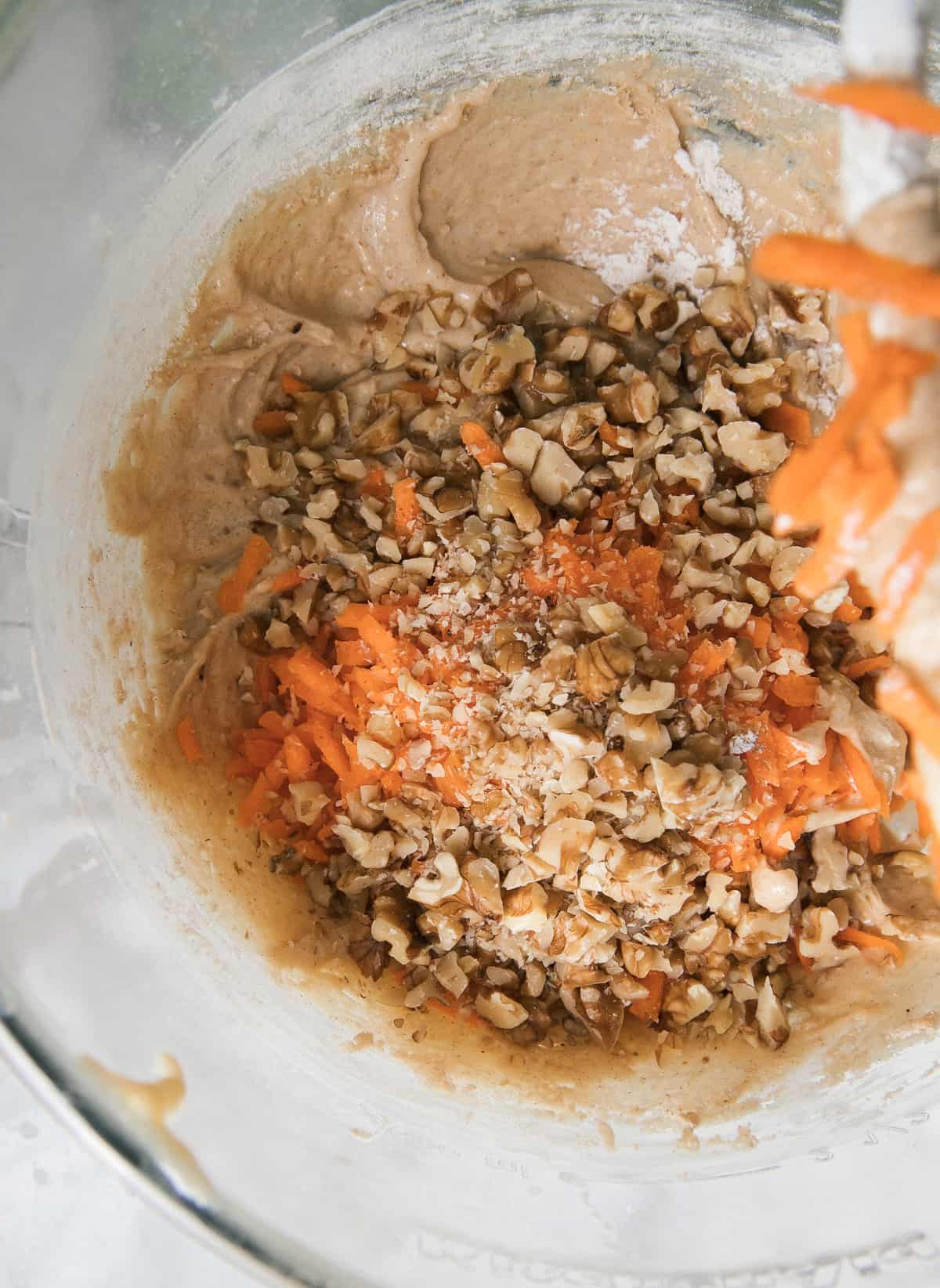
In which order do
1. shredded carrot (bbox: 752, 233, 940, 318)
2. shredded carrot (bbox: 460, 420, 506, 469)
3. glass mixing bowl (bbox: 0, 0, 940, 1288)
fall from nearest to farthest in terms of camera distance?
1. shredded carrot (bbox: 752, 233, 940, 318)
2. glass mixing bowl (bbox: 0, 0, 940, 1288)
3. shredded carrot (bbox: 460, 420, 506, 469)

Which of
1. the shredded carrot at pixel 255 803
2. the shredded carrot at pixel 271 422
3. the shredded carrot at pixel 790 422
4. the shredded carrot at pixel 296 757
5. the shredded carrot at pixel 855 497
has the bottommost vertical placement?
the shredded carrot at pixel 790 422

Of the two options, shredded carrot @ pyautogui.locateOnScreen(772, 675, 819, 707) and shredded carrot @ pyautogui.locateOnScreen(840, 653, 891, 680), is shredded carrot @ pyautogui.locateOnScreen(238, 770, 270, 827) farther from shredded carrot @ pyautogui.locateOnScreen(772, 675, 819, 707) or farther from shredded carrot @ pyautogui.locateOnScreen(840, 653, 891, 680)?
shredded carrot @ pyautogui.locateOnScreen(840, 653, 891, 680)

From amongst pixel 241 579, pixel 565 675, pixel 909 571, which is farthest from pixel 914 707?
pixel 241 579

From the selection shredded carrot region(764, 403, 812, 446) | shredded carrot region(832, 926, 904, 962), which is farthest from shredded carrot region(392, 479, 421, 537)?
shredded carrot region(832, 926, 904, 962)

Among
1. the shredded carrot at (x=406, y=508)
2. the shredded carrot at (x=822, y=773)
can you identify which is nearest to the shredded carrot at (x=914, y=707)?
the shredded carrot at (x=822, y=773)

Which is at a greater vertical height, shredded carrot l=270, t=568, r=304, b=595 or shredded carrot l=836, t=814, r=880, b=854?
shredded carrot l=270, t=568, r=304, b=595

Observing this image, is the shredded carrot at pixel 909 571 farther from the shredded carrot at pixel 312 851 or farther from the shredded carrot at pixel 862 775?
the shredded carrot at pixel 312 851

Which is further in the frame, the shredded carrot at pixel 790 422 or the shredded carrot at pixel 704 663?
the shredded carrot at pixel 790 422

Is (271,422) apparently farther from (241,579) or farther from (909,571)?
(909,571)
